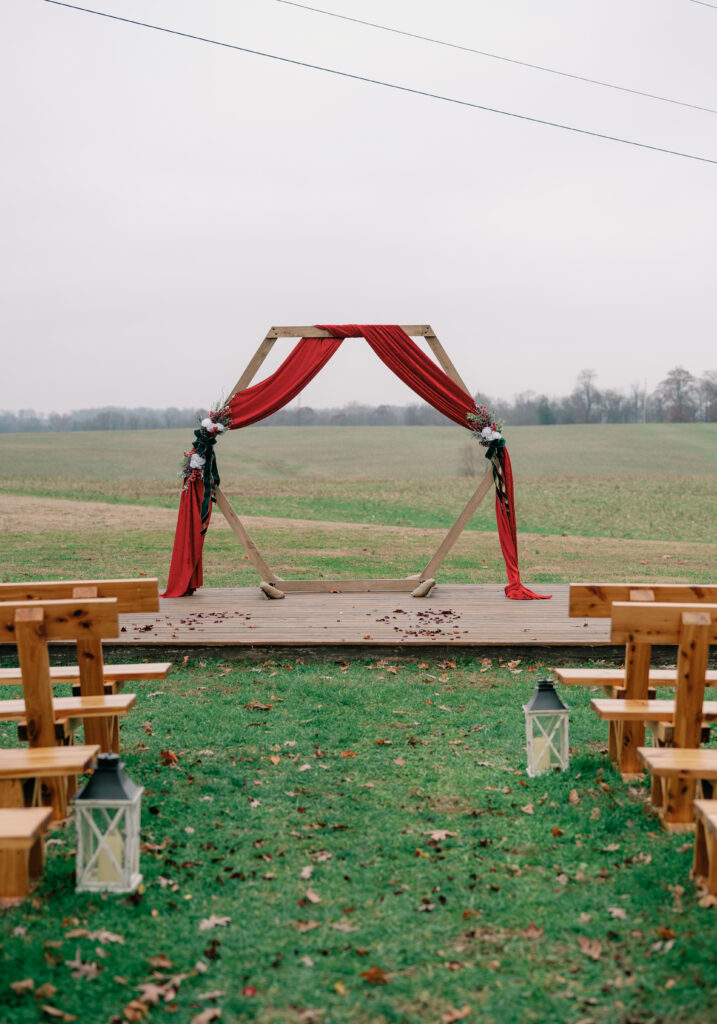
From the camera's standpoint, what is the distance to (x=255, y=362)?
9148 millimetres

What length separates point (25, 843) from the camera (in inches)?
114

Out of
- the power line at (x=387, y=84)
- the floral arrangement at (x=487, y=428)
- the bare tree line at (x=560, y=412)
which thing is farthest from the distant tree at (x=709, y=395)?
the floral arrangement at (x=487, y=428)

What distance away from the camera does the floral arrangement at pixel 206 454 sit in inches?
361

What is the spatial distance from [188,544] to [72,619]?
5.72 meters

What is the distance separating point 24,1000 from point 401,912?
126 cm

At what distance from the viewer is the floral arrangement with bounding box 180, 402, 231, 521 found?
30.1 ft

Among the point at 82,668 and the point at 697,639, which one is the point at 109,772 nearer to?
the point at 82,668

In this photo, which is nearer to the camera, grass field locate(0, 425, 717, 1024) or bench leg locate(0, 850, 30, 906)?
grass field locate(0, 425, 717, 1024)

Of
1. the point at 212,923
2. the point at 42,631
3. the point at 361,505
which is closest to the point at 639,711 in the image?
the point at 212,923

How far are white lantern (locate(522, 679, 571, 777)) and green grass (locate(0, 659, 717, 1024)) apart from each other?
4.1 inches

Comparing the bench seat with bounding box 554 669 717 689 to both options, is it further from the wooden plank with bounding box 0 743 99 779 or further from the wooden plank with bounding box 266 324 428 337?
the wooden plank with bounding box 266 324 428 337

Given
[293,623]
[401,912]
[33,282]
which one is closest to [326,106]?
[293,623]

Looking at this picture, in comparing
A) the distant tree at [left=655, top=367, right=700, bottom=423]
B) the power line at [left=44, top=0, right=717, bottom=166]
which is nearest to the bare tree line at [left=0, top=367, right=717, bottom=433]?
the distant tree at [left=655, top=367, right=700, bottom=423]

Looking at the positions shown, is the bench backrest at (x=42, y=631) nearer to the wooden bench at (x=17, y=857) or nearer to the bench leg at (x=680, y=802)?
the wooden bench at (x=17, y=857)
